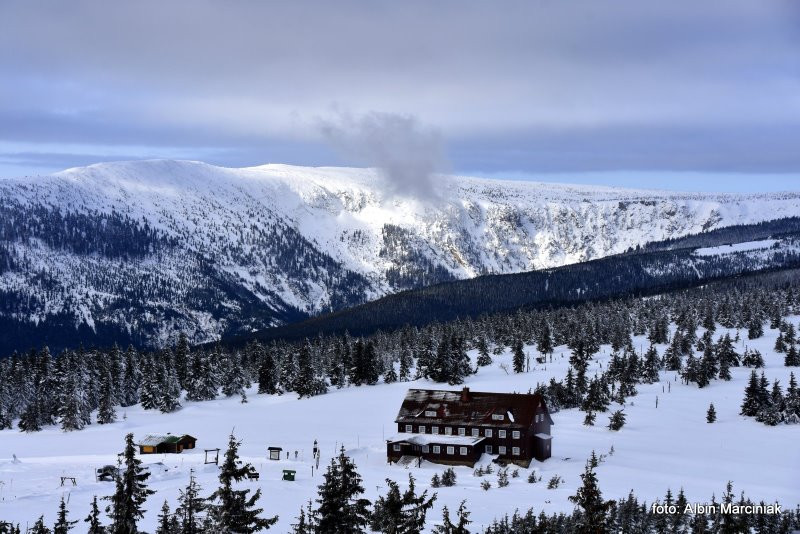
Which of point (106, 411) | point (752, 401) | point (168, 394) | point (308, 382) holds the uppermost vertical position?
point (308, 382)

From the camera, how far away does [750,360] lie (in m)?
133

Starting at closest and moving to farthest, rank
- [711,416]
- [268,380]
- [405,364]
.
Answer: [711,416] < [268,380] < [405,364]

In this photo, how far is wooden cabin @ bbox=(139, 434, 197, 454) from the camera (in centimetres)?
7831

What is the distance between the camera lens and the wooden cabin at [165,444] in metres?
78.3

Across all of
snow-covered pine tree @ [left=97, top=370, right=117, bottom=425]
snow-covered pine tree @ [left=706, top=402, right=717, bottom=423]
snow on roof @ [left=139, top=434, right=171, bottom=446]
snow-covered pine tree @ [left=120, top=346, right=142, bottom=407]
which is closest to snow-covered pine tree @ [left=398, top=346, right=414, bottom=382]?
snow-covered pine tree @ [left=120, top=346, right=142, bottom=407]

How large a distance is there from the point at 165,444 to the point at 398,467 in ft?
73.1

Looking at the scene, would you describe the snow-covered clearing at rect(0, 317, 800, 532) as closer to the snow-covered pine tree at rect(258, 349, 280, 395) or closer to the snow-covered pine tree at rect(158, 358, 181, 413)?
the snow-covered pine tree at rect(158, 358, 181, 413)

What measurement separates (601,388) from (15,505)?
77.2 m

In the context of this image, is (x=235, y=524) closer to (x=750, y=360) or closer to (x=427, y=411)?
(x=427, y=411)

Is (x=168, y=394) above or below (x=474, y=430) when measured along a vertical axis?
above

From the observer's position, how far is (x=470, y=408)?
79.7 m

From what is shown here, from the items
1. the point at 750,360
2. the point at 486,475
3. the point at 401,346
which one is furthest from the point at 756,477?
the point at 401,346

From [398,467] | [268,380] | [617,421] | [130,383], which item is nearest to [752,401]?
[617,421]

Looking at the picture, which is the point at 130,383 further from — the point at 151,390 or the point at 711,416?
the point at 711,416
